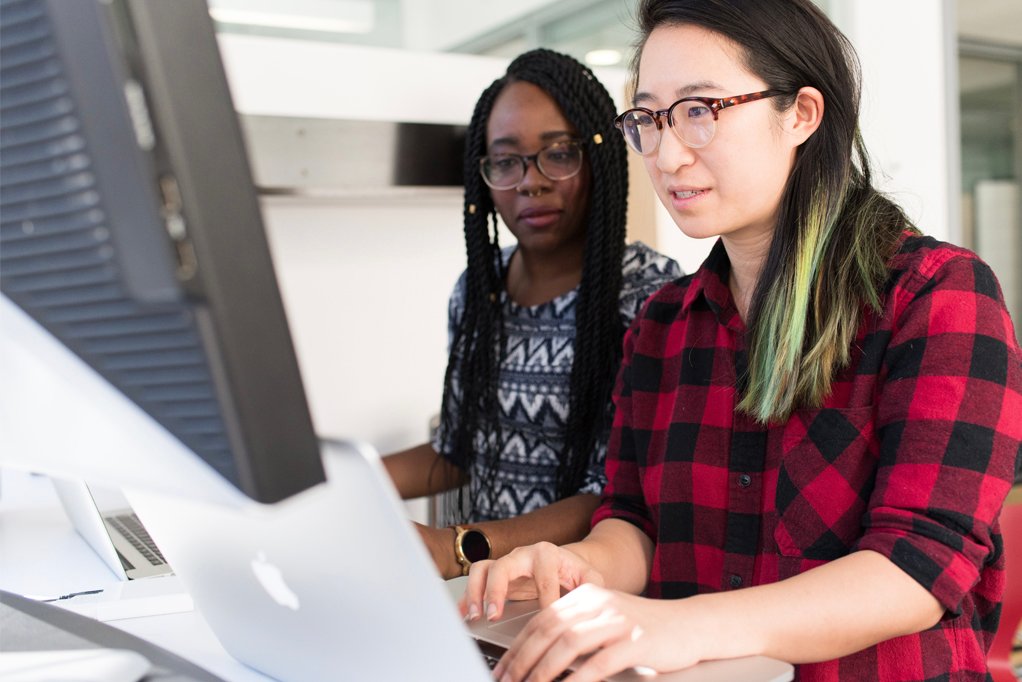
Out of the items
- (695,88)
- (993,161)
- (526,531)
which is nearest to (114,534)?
(526,531)

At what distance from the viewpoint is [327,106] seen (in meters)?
1.95

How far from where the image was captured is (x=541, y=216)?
5.24 ft

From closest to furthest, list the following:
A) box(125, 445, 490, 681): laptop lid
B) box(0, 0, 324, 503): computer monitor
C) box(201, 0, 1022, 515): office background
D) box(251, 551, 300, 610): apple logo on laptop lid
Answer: box(0, 0, 324, 503): computer monitor, box(125, 445, 490, 681): laptop lid, box(251, 551, 300, 610): apple logo on laptop lid, box(201, 0, 1022, 515): office background

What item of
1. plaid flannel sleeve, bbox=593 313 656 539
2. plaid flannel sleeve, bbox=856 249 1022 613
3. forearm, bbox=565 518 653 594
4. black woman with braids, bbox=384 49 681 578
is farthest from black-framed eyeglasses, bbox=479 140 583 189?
plaid flannel sleeve, bbox=856 249 1022 613

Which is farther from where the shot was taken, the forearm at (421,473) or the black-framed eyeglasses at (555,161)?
the forearm at (421,473)

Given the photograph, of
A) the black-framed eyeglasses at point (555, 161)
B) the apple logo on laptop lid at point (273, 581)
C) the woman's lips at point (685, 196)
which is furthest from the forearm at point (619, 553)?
the black-framed eyeglasses at point (555, 161)

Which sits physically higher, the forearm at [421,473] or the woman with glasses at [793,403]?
the woman with glasses at [793,403]

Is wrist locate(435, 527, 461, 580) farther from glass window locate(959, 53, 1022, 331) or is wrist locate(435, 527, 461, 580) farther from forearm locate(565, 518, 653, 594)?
glass window locate(959, 53, 1022, 331)

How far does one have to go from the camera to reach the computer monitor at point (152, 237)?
1.16 feet

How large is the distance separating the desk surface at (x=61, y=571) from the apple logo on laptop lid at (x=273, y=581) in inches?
5.4

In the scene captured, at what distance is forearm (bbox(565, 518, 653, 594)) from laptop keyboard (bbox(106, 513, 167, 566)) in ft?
1.49

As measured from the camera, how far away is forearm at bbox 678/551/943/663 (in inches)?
29.0

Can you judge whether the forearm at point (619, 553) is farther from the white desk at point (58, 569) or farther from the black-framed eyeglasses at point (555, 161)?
the black-framed eyeglasses at point (555, 161)

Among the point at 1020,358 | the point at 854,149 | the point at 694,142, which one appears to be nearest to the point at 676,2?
the point at 694,142
